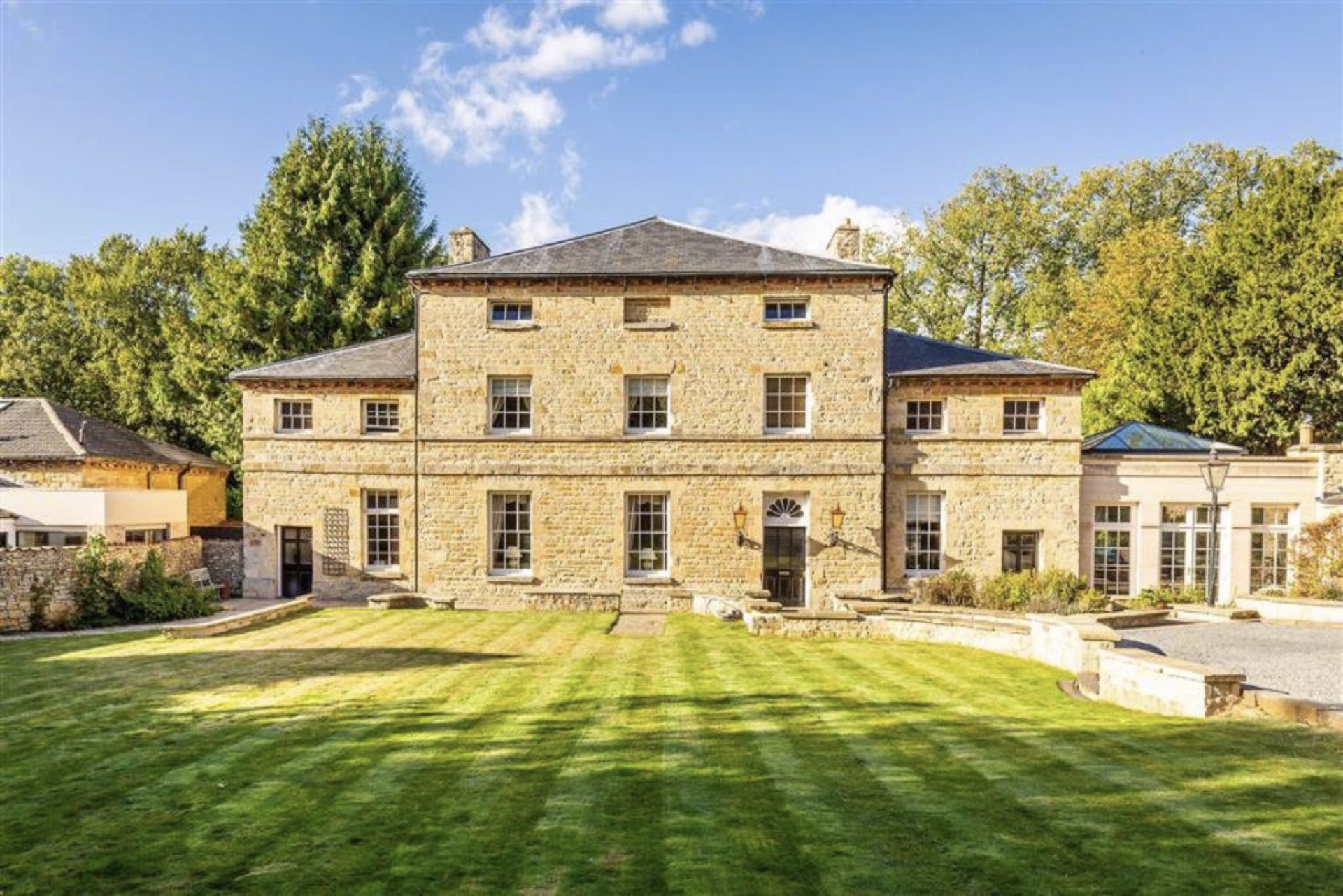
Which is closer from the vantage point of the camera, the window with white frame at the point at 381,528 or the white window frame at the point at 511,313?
the white window frame at the point at 511,313

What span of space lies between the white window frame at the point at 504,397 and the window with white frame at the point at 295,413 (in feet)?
18.2

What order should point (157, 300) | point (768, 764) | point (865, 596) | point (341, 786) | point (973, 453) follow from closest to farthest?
1. point (341, 786)
2. point (768, 764)
3. point (865, 596)
4. point (973, 453)
5. point (157, 300)

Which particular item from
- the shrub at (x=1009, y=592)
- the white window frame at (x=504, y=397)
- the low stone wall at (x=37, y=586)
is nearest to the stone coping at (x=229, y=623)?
the low stone wall at (x=37, y=586)

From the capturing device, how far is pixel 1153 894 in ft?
15.3

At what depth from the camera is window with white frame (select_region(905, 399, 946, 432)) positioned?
851 inches

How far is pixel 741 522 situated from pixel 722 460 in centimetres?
186

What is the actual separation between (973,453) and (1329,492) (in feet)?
32.9

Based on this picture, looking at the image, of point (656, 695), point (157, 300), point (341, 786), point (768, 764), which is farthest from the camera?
point (157, 300)

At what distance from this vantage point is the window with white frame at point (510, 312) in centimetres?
2172

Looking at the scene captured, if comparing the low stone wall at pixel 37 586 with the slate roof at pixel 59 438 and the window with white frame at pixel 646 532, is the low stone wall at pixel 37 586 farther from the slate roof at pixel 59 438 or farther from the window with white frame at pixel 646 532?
the window with white frame at pixel 646 532

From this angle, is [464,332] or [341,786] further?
[464,332]

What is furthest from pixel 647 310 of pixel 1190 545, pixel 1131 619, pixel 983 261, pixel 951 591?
pixel 983 261

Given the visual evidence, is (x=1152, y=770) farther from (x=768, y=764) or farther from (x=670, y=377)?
(x=670, y=377)

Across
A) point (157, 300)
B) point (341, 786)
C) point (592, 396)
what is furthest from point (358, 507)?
point (157, 300)
